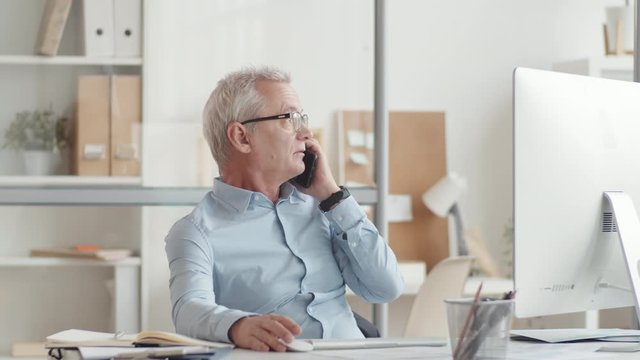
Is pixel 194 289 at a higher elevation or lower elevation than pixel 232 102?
lower

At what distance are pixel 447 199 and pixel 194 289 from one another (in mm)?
3124

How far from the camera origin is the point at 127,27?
3.45 m

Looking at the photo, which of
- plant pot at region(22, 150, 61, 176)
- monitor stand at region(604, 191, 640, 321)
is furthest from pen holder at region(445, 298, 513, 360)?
plant pot at region(22, 150, 61, 176)

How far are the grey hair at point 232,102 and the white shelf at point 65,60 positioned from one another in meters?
1.06

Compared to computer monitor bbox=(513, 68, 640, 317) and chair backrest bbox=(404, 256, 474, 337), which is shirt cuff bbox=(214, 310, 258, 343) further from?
chair backrest bbox=(404, 256, 474, 337)

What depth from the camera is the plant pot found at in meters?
3.37

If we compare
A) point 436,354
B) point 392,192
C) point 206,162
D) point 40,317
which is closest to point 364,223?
point 436,354

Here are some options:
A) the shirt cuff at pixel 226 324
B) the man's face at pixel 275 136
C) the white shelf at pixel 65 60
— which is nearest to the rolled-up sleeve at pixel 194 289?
the shirt cuff at pixel 226 324

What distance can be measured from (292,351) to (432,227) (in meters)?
3.48

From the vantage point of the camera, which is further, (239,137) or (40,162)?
(40,162)

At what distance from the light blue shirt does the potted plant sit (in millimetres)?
1215

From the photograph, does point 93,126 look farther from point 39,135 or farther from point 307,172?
point 307,172

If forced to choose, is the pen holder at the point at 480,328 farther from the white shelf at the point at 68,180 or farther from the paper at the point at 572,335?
the white shelf at the point at 68,180

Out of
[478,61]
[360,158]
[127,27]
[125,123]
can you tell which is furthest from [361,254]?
[478,61]
